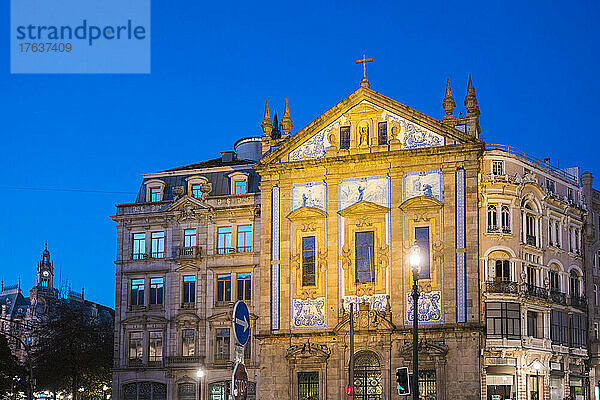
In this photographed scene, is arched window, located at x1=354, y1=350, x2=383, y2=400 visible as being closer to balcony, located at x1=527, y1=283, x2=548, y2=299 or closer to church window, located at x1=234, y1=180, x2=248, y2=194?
balcony, located at x1=527, y1=283, x2=548, y2=299

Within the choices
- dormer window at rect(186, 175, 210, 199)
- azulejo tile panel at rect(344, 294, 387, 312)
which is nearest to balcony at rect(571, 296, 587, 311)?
azulejo tile panel at rect(344, 294, 387, 312)

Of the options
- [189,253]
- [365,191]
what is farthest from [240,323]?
[189,253]

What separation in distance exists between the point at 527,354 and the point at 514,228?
855cm

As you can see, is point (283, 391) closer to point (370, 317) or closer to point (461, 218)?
point (370, 317)

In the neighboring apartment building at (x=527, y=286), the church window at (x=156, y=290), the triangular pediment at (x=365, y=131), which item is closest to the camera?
the triangular pediment at (x=365, y=131)

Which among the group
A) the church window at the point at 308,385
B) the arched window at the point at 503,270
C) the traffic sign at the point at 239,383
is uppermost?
the arched window at the point at 503,270

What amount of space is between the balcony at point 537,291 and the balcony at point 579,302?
4699mm

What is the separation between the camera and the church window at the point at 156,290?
63.8m

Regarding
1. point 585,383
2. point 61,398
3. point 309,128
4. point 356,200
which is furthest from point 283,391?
point 61,398

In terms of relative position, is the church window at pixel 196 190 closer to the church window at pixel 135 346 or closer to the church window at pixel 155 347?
the church window at pixel 155 347

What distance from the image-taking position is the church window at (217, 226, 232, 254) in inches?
2470

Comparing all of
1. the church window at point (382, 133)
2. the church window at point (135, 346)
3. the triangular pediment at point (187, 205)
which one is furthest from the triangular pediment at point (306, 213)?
the church window at point (135, 346)

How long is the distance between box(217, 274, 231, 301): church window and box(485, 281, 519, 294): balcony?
58.3ft

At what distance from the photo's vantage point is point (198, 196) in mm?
65250
